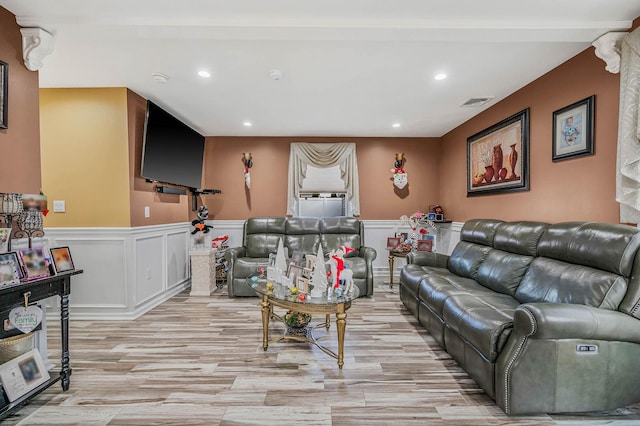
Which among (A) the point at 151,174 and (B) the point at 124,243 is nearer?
(B) the point at 124,243

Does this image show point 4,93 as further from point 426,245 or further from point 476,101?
point 426,245

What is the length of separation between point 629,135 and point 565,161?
687mm

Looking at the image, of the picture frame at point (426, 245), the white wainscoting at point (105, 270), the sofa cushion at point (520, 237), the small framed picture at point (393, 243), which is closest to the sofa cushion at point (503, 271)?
the sofa cushion at point (520, 237)

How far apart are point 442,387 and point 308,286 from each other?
1.20 metres

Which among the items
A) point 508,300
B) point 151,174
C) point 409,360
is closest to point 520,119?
point 508,300

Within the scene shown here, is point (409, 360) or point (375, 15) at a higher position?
point (375, 15)

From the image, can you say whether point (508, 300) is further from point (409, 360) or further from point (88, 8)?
point (88, 8)

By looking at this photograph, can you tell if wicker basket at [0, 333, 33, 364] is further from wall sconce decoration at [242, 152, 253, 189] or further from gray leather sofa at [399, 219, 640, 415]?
wall sconce decoration at [242, 152, 253, 189]

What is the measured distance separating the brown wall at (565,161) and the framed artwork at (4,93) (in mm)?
4321

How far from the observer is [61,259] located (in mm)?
1975

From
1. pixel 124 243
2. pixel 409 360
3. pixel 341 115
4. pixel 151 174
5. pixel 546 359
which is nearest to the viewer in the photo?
pixel 546 359

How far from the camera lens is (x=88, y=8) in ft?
6.61

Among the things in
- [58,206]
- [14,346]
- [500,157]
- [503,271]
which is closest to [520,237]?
[503,271]

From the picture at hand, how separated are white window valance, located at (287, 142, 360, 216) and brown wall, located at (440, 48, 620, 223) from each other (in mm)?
2102
